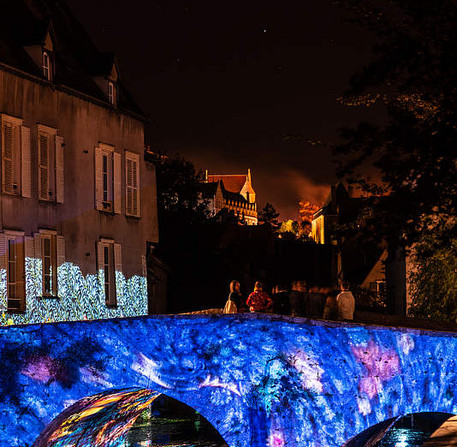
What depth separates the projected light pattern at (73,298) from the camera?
1096 inches

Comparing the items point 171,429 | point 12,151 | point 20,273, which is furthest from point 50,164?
point 171,429

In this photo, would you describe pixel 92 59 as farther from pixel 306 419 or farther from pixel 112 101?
pixel 306 419

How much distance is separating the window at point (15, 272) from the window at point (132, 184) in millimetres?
6587

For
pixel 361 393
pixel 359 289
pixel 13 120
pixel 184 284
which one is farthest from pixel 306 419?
pixel 359 289

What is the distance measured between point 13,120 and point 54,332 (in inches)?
479

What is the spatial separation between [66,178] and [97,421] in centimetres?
1057

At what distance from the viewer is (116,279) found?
109 ft

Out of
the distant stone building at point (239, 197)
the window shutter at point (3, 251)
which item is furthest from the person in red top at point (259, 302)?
the distant stone building at point (239, 197)

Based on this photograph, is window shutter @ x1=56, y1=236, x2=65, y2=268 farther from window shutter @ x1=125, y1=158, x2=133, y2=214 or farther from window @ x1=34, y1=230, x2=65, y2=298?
window shutter @ x1=125, y1=158, x2=133, y2=214

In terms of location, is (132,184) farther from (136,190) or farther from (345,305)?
(345,305)

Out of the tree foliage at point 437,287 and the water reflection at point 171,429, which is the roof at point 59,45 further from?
the tree foliage at point 437,287

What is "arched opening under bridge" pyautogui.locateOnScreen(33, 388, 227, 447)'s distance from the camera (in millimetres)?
17875

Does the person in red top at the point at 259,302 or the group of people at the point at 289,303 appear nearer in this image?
the person in red top at the point at 259,302

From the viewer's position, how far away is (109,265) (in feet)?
108
